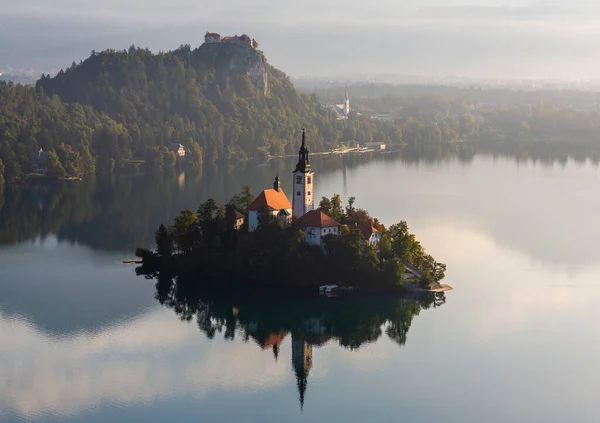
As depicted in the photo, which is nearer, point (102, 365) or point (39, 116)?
point (102, 365)

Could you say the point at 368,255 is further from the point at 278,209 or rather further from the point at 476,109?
the point at 476,109

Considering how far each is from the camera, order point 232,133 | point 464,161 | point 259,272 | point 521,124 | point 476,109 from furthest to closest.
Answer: point 476,109 < point 521,124 < point 232,133 < point 464,161 < point 259,272

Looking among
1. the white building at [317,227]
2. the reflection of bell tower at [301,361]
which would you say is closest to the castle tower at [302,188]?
the white building at [317,227]

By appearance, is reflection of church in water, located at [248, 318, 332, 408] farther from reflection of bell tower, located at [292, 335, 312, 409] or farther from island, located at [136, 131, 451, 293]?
island, located at [136, 131, 451, 293]

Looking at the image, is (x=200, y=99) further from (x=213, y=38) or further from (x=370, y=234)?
(x=370, y=234)

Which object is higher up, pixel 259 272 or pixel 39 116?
pixel 39 116

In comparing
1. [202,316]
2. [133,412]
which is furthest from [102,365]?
[202,316]

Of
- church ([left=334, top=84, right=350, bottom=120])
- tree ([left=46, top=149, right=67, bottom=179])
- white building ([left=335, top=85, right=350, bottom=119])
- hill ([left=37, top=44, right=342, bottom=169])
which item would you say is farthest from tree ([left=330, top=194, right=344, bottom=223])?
white building ([left=335, top=85, right=350, bottom=119])
